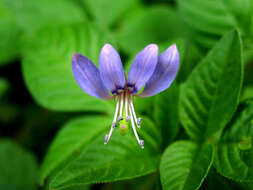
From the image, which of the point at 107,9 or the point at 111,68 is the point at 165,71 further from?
the point at 107,9

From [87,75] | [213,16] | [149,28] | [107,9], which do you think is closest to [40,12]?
[107,9]

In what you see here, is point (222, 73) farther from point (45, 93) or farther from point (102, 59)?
point (45, 93)

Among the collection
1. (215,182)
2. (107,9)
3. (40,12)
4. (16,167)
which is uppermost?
(107,9)

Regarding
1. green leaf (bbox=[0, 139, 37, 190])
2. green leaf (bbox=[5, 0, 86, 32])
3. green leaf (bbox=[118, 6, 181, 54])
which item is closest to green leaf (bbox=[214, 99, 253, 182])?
green leaf (bbox=[118, 6, 181, 54])

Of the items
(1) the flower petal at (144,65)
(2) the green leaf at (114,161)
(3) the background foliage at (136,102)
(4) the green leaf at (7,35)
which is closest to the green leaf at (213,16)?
(3) the background foliage at (136,102)

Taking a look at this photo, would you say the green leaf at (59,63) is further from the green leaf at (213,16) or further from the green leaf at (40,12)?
the green leaf at (213,16)
